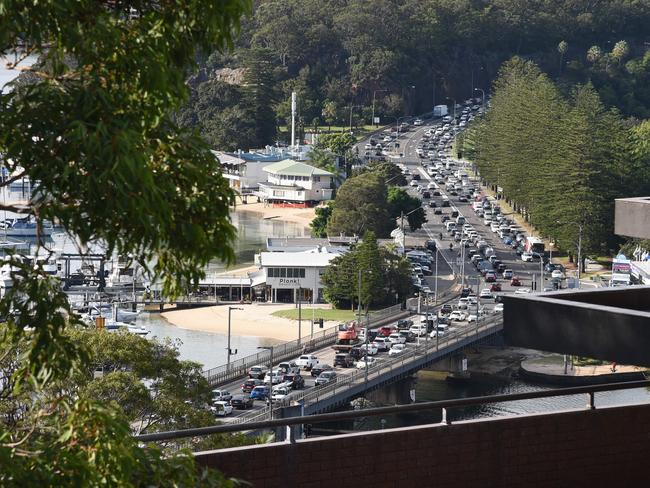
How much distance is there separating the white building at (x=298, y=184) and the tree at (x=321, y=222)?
668 cm

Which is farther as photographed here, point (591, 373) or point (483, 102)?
point (483, 102)

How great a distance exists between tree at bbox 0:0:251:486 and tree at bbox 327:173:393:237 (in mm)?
39071

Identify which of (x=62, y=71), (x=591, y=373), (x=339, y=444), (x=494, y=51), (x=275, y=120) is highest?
(x=494, y=51)

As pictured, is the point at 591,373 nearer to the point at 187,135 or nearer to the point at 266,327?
the point at 266,327

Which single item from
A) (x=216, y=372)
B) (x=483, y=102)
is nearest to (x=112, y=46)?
(x=216, y=372)

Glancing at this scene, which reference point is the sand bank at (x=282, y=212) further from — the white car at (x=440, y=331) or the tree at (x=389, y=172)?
the white car at (x=440, y=331)

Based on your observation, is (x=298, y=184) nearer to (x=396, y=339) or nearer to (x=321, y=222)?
(x=321, y=222)

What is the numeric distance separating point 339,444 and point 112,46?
1.96 m

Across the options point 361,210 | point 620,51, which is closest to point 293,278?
point 361,210

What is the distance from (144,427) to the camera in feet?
42.7

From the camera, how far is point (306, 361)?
26062 mm

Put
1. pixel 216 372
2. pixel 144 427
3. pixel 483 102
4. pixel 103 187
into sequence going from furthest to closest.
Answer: pixel 483 102, pixel 216 372, pixel 144 427, pixel 103 187

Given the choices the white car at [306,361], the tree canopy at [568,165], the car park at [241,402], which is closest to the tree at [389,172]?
the tree canopy at [568,165]

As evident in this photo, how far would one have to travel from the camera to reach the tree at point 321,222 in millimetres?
44312
